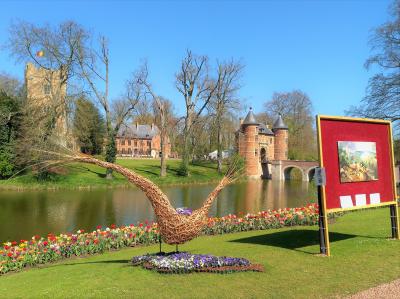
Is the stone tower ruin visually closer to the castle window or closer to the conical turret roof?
the castle window

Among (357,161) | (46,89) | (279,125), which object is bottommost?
(357,161)

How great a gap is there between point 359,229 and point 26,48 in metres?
30.4

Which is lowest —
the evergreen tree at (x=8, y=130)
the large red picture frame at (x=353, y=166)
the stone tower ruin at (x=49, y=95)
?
the large red picture frame at (x=353, y=166)

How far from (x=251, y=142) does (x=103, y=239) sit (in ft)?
143

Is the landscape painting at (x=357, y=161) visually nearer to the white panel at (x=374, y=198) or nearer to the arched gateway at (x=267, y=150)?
the white panel at (x=374, y=198)

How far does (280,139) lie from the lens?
191ft

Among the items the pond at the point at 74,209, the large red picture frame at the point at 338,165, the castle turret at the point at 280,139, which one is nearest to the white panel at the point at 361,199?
the large red picture frame at the point at 338,165

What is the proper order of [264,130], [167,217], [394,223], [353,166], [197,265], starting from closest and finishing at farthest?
1. [197,265]
2. [167,217]
3. [353,166]
4. [394,223]
5. [264,130]

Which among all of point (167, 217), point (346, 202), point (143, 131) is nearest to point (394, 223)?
point (346, 202)

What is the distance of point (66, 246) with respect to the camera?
9.51 meters

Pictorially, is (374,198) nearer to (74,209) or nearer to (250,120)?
(74,209)

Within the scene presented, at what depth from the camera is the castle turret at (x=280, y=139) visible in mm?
57969

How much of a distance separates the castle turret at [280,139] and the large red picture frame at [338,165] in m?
49.4

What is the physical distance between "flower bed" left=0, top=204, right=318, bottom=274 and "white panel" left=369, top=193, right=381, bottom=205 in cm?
441
